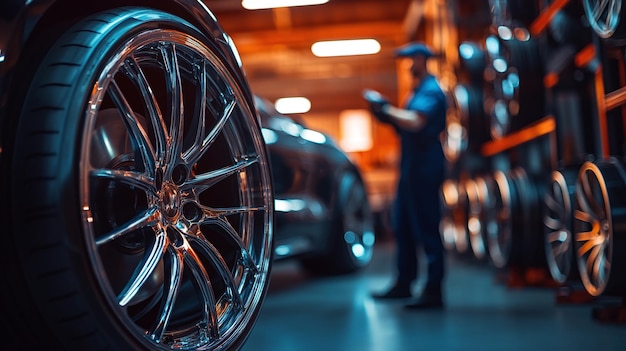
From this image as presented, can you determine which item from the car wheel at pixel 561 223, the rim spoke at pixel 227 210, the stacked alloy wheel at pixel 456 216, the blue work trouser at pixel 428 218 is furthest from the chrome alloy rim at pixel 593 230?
the stacked alloy wheel at pixel 456 216

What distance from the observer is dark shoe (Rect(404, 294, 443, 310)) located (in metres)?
3.51

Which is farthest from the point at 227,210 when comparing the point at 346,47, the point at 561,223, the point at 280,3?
the point at 346,47

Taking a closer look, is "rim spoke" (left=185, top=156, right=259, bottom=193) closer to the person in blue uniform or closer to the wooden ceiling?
the person in blue uniform

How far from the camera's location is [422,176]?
3678 mm

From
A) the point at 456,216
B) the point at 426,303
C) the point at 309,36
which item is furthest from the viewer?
the point at 309,36

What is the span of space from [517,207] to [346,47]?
10.3 meters

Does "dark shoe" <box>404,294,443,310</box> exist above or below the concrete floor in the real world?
above

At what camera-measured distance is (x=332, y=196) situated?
15.5ft

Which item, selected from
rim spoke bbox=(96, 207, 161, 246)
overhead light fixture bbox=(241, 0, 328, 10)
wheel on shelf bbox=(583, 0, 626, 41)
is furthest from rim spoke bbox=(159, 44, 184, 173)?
overhead light fixture bbox=(241, 0, 328, 10)

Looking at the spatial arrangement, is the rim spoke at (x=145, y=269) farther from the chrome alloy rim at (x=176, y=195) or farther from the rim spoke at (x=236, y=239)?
the rim spoke at (x=236, y=239)

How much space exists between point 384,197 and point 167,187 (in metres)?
14.3

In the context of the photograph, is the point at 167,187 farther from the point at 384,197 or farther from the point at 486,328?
the point at 384,197

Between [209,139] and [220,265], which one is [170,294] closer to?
[220,265]

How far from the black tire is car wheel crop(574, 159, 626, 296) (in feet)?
6.21
